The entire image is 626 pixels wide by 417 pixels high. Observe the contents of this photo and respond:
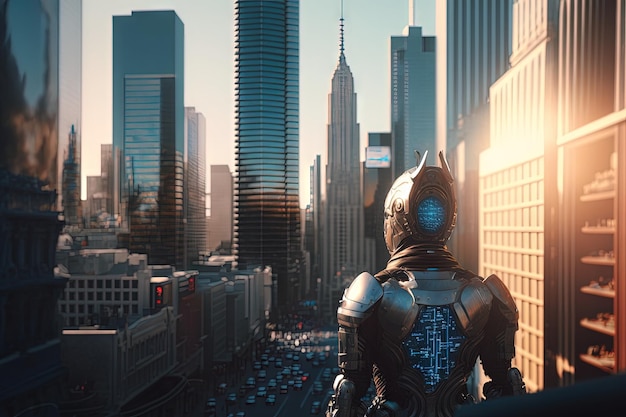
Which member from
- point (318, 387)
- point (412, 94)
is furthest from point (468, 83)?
point (318, 387)

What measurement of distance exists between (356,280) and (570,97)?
21.9 ft

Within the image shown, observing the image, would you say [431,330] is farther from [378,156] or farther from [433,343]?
[378,156]

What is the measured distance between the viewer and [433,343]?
380cm

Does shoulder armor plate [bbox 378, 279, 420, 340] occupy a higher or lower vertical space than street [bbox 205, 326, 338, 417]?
higher

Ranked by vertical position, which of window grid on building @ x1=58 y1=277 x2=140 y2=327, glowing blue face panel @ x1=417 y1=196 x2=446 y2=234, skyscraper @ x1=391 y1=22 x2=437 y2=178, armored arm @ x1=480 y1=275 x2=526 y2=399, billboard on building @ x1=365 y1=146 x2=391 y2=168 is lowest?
window grid on building @ x1=58 y1=277 x2=140 y2=327

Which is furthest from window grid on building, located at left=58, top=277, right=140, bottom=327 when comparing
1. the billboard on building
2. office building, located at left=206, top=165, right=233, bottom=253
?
office building, located at left=206, top=165, right=233, bottom=253

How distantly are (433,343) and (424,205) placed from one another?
0.98 m

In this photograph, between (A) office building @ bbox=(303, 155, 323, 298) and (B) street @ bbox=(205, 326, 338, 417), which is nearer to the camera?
(B) street @ bbox=(205, 326, 338, 417)

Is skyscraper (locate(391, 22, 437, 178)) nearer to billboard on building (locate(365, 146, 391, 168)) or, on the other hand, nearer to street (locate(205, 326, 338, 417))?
billboard on building (locate(365, 146, 391, 168))

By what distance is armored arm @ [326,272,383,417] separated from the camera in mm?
3645

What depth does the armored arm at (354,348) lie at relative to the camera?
3.64 m

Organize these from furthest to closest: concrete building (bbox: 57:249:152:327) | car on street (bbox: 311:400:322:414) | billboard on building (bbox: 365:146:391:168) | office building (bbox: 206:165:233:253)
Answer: office building (bbox: 206:165:233:253), concrete building (bbox: 57:249:152:327), car on street (bbox: 311:400:322:414), billboard on building (bbox: 365:146:391:168)

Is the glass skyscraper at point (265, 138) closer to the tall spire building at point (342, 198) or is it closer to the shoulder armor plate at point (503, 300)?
the tall spire building at point (342, 198)

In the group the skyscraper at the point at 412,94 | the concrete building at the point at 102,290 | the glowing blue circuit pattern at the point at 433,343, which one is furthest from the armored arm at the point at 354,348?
the concrete building at the point at 102,290
